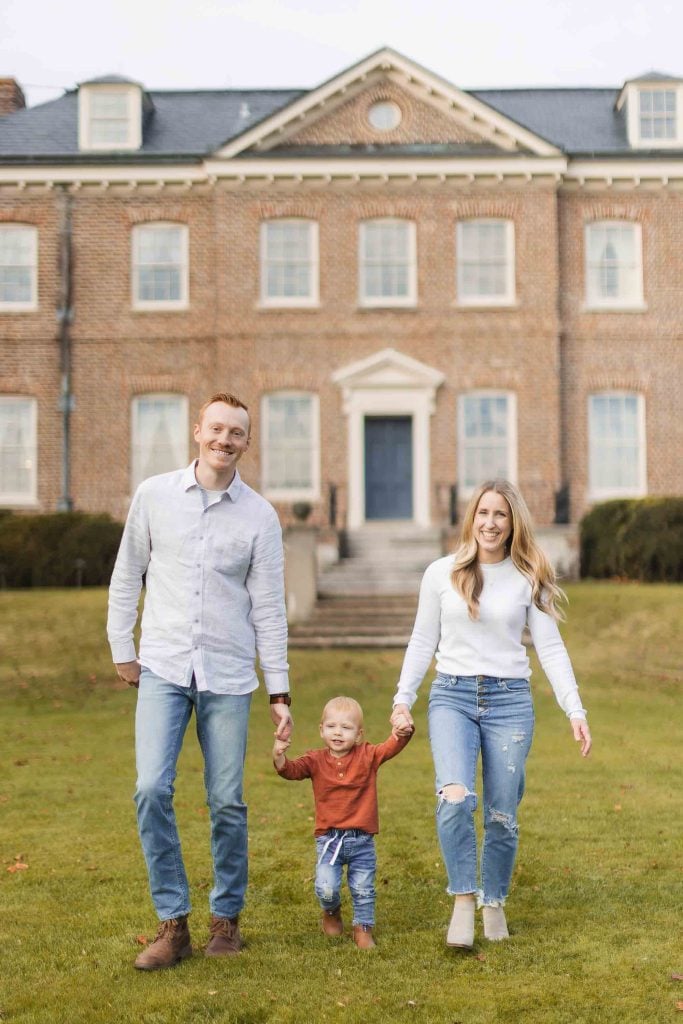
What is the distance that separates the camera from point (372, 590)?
740 inches

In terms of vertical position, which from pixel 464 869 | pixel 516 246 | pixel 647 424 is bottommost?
pixel 464 869

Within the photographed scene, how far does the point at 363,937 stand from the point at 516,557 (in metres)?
1.68

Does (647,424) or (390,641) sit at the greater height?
(647,424)

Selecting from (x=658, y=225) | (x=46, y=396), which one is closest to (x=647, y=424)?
(x=658, y=225)

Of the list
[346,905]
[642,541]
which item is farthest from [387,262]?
[346,905]

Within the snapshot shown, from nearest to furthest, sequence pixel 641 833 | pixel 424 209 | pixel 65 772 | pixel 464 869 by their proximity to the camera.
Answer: pixel 464 869 < pixel 641 833 < pixel 65 772 < pixel 424 209

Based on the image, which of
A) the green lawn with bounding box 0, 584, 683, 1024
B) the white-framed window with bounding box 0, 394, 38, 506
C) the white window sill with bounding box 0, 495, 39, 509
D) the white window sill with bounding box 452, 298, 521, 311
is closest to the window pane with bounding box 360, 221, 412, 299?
the white window sill with bounding box 452, 298, 521, 311

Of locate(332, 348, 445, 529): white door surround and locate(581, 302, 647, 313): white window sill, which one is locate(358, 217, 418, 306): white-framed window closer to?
locate(332, 348, 445, 529): white door surround

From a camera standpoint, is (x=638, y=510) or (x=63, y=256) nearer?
(x=638, y=510)

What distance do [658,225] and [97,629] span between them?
43.3 feet

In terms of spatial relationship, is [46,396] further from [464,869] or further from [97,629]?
[464,869]

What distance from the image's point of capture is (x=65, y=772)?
9398mm

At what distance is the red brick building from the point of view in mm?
22141

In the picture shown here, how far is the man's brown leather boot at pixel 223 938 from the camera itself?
4.93 metres
